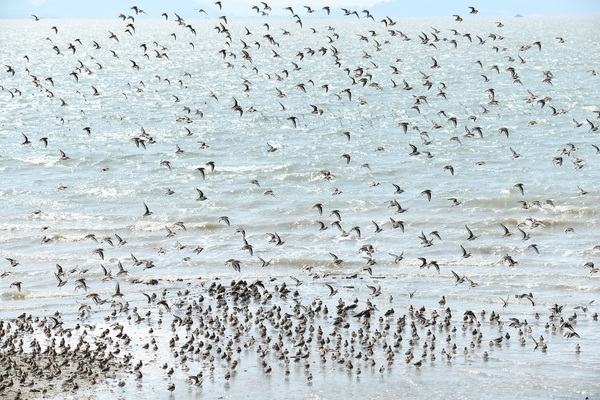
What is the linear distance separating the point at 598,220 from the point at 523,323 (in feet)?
56.1

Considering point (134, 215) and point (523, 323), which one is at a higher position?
point (134, 215)

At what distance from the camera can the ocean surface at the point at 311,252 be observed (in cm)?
2733

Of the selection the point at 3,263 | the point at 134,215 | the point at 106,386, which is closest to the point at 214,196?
the point at 134,215

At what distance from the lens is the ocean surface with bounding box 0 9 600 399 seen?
89.7 ft

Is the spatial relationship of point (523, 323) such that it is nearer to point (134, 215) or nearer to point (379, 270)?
point (379, 270)

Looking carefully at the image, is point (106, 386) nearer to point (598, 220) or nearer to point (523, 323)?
point (523, 323)

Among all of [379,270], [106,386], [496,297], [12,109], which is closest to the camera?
[106,386]

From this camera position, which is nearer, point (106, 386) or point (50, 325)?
point (106, 386)

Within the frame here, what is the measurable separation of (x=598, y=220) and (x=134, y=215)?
72.4 ft

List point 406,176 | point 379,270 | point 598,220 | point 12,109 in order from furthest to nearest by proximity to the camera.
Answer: point 12,109
point 406,176
point 598,220
point 379,270

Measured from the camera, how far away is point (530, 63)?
143875 mm

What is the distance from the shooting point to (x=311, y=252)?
139ft

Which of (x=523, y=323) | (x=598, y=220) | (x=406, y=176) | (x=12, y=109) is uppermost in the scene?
(x=12, y=109)

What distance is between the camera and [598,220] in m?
46.4
